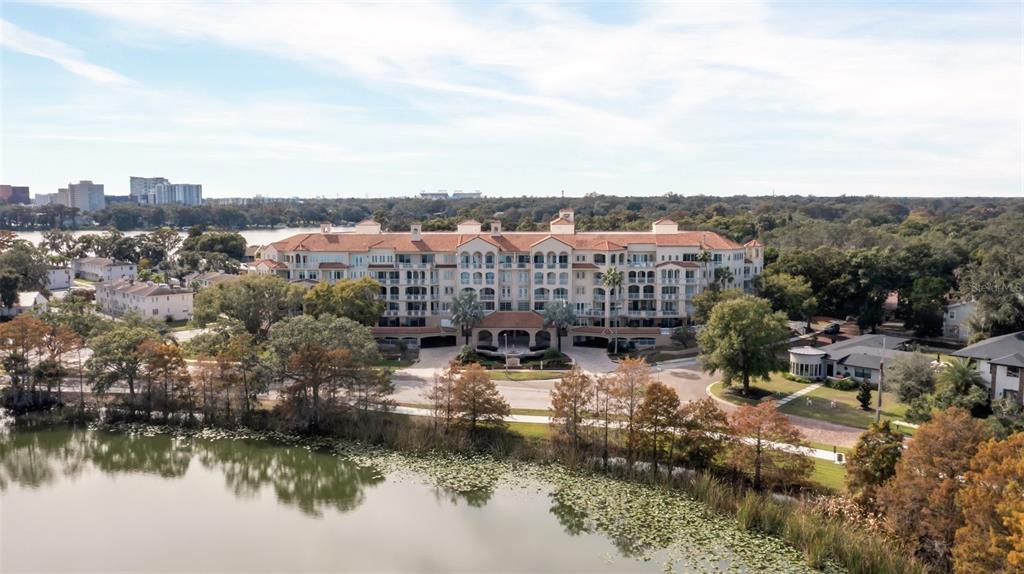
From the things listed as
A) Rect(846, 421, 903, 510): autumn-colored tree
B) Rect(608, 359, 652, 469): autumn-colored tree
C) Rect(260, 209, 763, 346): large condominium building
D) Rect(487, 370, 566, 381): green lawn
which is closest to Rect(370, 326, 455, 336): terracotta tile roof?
Rect(260, 209, 763, 346): large condominium building

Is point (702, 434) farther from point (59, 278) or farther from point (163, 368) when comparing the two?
point (59, 278)

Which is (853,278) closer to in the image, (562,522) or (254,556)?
(562,522)

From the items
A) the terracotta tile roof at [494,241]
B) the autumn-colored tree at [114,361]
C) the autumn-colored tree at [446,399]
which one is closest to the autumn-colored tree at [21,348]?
the autumn-colored tree at [114,361]

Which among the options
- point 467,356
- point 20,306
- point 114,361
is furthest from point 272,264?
point 20,306

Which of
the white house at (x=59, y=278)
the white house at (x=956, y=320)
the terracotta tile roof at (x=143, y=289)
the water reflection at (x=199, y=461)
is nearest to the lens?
the water reflection at (x=199, y=461)

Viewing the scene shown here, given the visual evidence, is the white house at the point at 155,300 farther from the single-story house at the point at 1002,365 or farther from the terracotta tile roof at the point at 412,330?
the single-story house at the point at 1002,365
